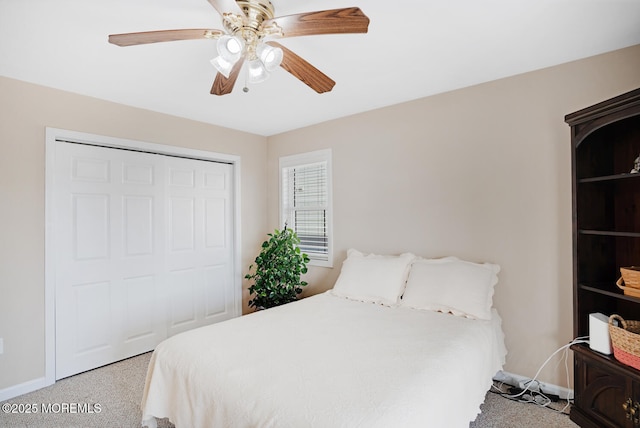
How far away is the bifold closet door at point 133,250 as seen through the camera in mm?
2770

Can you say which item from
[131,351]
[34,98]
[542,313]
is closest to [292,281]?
[131,351]

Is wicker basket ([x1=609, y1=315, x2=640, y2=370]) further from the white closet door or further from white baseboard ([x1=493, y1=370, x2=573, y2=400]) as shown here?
the white closet door

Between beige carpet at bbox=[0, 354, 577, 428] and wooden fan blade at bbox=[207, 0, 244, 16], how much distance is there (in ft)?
7.79

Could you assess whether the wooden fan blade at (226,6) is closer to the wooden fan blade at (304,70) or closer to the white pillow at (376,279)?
the wooden fan blade at (304,70)

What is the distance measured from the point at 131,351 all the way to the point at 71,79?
2.44m

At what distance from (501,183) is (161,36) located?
2.46m

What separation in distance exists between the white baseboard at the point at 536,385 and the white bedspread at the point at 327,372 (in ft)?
1.09

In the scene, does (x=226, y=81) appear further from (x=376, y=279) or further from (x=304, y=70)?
(x=376, y=279)

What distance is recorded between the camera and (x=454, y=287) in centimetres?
243

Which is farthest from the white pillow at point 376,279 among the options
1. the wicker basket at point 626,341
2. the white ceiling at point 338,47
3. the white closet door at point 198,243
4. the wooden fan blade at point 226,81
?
the wooden fan blade at point 226,81

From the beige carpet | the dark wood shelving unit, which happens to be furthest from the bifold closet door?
the dark wood shelving unit

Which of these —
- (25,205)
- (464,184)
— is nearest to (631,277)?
(464,184)

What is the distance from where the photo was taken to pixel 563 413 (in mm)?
2139

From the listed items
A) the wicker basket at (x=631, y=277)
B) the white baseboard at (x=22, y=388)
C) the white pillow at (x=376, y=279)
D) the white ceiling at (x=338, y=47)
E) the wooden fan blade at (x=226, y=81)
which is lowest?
the white baseboard at (x=22, y=388)
